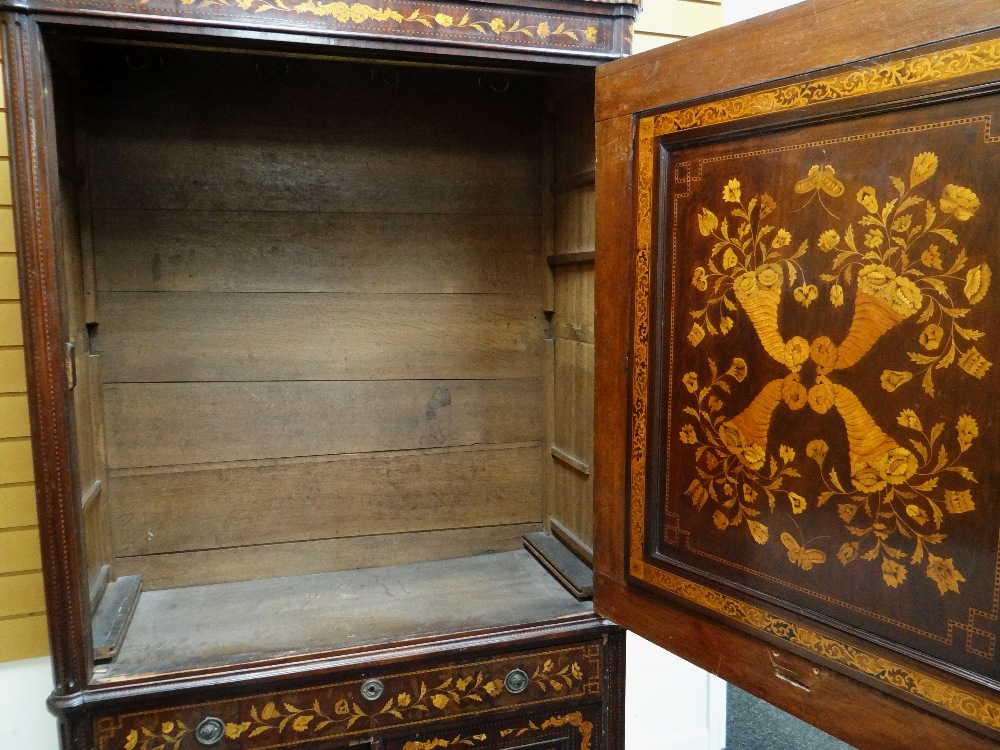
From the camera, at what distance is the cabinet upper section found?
1.10 metres

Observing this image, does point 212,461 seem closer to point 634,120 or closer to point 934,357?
point 634,120

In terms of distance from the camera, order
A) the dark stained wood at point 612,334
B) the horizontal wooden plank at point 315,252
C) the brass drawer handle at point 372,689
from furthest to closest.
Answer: the horizontal wooden plank at point 315,252 < the brass drawer handle at point 372,689 < the dark stained wood at point 612,334

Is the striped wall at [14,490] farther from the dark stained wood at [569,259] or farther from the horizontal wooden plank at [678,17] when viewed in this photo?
the horizontal wooden plank at [678,17]

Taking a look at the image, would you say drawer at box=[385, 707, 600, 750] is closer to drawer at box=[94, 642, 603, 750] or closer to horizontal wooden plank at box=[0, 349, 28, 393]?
drawer at box=[94, 642, 603, 750]

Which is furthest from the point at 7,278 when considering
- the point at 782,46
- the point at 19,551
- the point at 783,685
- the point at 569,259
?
the point at 783,685

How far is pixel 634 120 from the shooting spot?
1.16 metres

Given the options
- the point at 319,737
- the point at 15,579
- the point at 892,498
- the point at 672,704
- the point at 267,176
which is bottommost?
the point at 672,704

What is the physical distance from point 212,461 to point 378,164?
2.47 ft

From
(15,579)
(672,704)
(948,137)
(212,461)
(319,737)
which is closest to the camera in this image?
(948,137)

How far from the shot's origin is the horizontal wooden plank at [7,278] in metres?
1.42

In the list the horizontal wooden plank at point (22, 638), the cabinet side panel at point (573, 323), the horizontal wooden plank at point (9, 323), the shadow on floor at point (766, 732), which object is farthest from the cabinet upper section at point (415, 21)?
the shadow on floor at point (766, 732)

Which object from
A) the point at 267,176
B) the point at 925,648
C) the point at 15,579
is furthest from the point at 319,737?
the point at 267,176

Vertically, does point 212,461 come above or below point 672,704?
above

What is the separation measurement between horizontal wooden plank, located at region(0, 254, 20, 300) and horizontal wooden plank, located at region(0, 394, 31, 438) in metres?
0.20
